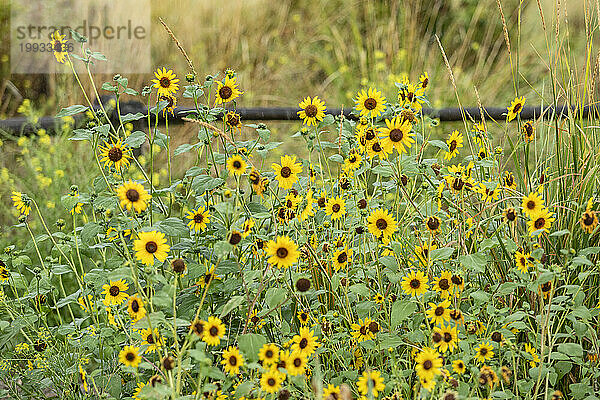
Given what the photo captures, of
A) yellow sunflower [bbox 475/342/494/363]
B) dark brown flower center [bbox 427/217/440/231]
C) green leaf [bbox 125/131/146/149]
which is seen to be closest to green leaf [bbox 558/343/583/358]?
yellow sunflower [bbox 475/342/494/363]

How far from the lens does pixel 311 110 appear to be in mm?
1792

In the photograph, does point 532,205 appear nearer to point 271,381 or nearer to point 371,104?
point 371,104

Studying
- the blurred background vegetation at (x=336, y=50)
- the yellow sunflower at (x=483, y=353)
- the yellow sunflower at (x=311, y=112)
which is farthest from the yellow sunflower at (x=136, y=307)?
the blurred background vegetation at (x=336, y=50)

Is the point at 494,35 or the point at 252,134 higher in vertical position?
the point at 494,35

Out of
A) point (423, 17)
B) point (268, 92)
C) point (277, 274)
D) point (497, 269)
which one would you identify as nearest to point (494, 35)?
point (423, 17)

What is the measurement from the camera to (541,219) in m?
1.57

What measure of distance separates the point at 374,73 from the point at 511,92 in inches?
39.3

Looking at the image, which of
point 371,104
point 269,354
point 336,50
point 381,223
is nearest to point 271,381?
point 269,354

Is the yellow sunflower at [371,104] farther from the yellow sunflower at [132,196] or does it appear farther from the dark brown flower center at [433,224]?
the yellow sunflower at [132,196]

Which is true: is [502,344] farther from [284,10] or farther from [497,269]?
[284,10]

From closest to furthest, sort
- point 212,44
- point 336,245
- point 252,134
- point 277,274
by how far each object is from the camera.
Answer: point 277,274 → point 336,245 → point 252,134 → point 212,44

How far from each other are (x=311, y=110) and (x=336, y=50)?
4016 millimetres

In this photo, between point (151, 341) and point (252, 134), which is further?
point (252, 134)

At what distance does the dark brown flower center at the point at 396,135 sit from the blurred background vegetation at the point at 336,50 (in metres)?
2.99
